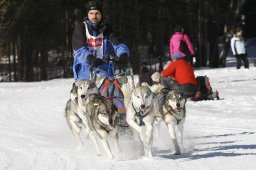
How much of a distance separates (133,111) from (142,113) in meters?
0.15

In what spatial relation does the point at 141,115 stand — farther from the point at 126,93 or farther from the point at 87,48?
the point at 87,48

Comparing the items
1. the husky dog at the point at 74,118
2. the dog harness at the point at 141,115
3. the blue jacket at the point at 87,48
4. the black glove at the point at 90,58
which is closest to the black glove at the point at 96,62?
the black glove at the point at 90,58

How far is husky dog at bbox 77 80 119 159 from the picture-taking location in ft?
22.6

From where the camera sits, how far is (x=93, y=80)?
7.43 metres

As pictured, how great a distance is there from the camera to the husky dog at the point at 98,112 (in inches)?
271

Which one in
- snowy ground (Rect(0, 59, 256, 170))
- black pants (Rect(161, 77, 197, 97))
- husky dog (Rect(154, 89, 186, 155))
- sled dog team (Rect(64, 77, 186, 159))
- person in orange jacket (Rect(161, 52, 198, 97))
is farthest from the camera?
person in orange jacket (Rect(161, 52, 198, 97))

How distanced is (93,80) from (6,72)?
99.0 ft

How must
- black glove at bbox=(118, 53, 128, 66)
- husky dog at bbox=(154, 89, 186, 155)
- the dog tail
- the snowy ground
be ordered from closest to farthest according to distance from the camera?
the snowy ground → black glove at bbox=(118, 53, 128, 66) → the dog tail → husky dog at bbox=(154, 89, 186, 155)

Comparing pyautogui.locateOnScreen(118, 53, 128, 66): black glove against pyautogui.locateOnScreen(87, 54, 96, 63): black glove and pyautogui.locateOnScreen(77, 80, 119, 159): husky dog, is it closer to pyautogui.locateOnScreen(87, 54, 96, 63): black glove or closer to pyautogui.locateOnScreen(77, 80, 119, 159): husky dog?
pyautogui.locateOnScreen(87, 54, 96, 63): black glove

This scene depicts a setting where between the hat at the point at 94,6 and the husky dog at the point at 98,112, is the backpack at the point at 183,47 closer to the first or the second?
the hat at the point at 94,6

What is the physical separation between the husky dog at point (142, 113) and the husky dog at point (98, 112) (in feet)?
0.75

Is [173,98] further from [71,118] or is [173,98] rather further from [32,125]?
[32,125]

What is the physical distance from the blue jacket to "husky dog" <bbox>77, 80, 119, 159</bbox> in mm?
307

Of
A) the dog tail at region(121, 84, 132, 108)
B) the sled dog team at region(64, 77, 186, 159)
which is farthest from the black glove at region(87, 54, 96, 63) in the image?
the dog tail at region(121, 84, 132, 108)
